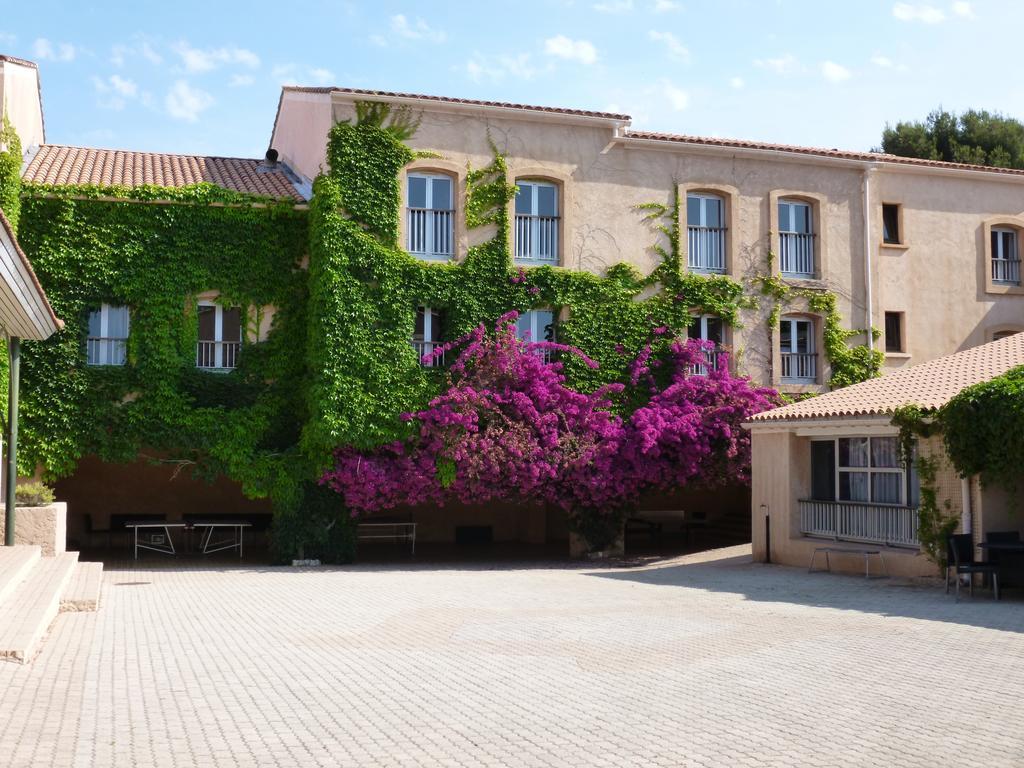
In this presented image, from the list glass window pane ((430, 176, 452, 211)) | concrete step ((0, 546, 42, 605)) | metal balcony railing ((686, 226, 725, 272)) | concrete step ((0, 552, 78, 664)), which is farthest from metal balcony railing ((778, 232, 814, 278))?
concrete step ((0, 546, 42, 605))

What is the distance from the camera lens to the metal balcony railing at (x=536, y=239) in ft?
83.0

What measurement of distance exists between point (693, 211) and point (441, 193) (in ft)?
21.4

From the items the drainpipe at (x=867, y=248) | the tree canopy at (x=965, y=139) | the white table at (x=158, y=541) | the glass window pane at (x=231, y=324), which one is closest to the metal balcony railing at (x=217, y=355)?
the glass window pane at (x=231, y=324)

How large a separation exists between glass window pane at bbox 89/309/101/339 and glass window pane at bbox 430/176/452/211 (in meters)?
7.70

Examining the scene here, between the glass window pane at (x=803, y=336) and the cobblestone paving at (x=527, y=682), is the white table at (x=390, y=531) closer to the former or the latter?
the glass window pane at (x=803, y=336)

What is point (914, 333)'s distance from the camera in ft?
95.0

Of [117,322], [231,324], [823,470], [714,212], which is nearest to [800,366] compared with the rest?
[714,212]

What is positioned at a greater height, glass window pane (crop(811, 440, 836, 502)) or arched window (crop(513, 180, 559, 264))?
arched window (crop(513, 180, 559, 264))

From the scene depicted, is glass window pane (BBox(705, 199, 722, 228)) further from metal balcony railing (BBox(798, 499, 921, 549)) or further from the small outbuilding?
metal balcony railing (BBox(798, 499, 921, 549))

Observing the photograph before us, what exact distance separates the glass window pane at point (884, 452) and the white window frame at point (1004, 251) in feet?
39.4

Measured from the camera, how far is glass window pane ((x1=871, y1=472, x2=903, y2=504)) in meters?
19.7

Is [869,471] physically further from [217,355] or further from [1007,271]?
[217,355]

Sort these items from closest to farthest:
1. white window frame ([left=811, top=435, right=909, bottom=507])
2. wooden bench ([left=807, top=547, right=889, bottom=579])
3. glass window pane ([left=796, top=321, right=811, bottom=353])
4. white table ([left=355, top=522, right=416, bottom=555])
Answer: wooden bench ([left=807, top=547, right=889, bottom=579])
white window frame ([left=811, top=435, right=909, bottom=507])
glass window pane ([left=796, top=321, right=811, bottom=353])
white table ([left=355, top=522, right=416, bottom=555])

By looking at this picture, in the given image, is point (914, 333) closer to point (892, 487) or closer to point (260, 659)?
point (892, 487)
